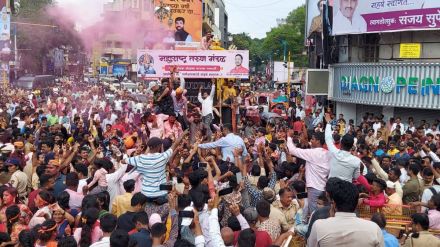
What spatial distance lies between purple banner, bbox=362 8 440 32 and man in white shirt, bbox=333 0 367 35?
33cm

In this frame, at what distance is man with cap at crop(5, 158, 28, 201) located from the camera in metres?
8.69

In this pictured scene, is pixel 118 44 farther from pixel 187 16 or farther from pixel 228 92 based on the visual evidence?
pixel 228 92

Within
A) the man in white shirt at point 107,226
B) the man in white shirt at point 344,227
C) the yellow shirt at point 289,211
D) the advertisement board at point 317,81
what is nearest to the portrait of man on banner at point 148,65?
the advertisement board at point 317,81

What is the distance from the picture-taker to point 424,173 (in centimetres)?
825

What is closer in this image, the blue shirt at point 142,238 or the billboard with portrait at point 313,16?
the blue shirt at point 142,238

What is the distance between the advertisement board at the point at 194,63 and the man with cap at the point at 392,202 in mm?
10308

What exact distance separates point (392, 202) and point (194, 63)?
11076mm

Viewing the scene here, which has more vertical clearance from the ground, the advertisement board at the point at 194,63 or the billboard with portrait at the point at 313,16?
the billboard with portrait at the point at 313,16

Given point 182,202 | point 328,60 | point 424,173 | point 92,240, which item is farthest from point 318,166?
point 328,60

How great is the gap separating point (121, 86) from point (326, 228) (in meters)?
34.1

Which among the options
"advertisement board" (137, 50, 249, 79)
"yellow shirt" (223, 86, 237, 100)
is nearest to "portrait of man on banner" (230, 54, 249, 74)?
"advertisement board" (137, 50, 249, 79)

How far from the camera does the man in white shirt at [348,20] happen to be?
22578mm

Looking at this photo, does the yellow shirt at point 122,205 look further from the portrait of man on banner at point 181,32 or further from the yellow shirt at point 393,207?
the portrait of man on banner at point 181,32

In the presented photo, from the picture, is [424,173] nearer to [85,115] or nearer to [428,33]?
[85,115]
